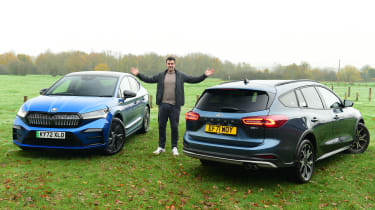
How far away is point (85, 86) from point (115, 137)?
5.13 ft

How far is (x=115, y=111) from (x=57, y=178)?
7.13 ft

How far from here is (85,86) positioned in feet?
26.3

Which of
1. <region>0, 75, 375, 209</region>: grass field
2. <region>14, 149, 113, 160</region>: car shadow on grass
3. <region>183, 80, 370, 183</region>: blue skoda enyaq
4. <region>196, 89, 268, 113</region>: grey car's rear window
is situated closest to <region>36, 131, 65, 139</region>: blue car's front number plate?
<region>0, 75, 375, 209</region>: grass field

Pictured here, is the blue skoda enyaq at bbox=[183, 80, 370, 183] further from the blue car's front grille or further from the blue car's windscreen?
the blue car's windscreen

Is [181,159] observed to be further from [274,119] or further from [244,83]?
[274,119]

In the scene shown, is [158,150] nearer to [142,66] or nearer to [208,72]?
[208,72]

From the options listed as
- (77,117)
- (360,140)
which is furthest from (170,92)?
(360,140)

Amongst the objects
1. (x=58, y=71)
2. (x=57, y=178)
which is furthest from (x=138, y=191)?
(x=58, y=71)

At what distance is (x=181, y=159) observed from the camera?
280 inches

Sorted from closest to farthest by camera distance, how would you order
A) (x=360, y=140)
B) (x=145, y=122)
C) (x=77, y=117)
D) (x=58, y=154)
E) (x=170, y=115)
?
1. (x=77, y=117)
2. (x=58, y=154)
3. (x=170, y=115)
4. (x=360, y=140)
5. (x=145, y=122)

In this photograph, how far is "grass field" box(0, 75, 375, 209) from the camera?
4.55m

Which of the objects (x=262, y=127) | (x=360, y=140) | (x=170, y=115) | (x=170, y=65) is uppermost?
(x=170, y=65)

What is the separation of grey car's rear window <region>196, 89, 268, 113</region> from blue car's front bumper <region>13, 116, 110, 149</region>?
2.33 metres

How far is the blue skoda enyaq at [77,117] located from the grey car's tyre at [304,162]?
12.6 feet
